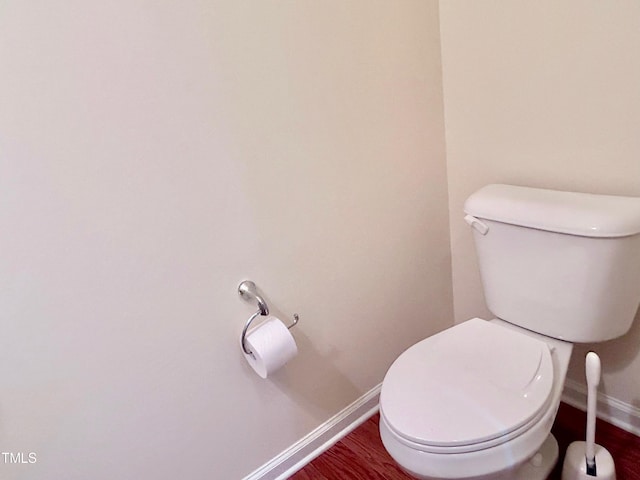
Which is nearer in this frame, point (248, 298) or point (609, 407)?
point (248, 298)

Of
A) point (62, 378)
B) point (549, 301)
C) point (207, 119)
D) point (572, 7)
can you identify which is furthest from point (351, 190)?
point (62, 378)

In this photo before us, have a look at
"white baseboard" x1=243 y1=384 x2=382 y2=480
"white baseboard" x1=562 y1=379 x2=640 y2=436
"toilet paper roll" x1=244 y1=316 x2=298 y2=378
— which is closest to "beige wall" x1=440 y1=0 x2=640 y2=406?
"white baseboard" x1=562 y1=379 x2=640 y2=436

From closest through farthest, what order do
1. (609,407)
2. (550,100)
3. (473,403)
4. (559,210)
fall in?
1. (473,403)
2. (559,210)
3. (550,100)
4. (609,407)

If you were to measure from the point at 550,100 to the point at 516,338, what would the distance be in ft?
2.11

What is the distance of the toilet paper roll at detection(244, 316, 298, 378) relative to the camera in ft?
4.06

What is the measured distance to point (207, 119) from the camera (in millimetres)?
1126

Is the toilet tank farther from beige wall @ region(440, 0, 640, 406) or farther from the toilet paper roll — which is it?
the toilet paper roll

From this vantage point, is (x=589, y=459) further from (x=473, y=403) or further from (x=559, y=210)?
(x=559, y=210)

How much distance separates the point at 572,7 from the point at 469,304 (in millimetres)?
985

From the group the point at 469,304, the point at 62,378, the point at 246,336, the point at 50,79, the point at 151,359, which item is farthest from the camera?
the point at 469,304

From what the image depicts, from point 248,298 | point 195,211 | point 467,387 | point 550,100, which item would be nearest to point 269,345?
point 248,298

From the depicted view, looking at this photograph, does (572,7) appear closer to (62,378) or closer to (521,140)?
(521,140)

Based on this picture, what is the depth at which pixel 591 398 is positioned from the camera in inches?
45.4

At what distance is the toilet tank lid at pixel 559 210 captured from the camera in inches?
44.9
